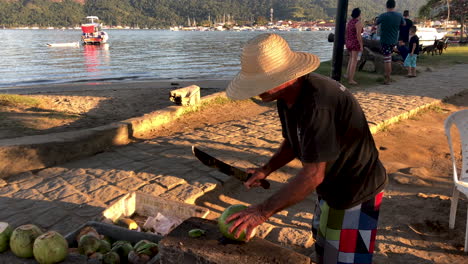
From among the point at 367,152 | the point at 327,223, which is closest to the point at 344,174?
the point at 367,152

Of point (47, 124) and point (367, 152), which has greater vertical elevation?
point (367, 152)

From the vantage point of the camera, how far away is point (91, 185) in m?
4.60

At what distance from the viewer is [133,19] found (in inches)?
6895

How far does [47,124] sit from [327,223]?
24.6ft

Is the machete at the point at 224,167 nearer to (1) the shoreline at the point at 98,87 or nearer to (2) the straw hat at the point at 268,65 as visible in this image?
(2) the straw hat at the point at 268,65

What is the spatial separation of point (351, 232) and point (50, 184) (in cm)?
405

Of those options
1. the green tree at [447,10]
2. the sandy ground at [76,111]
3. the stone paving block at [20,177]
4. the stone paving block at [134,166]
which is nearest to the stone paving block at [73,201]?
the stone paving block at [134,166]

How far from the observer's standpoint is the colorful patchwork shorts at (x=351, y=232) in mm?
2117

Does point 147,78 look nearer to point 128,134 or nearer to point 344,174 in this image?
point 128,134

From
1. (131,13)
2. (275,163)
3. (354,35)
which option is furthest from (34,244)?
(131,13)

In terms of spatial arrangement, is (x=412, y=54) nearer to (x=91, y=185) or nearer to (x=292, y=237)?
(x=292, y=237)

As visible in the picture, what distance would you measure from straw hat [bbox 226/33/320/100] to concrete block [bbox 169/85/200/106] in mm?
6506

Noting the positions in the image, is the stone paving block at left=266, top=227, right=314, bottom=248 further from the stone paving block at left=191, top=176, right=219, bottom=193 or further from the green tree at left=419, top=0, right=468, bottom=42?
the green tree at left=419, top=0, right=468, bottom=42

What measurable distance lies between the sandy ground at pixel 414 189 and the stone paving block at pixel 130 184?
94cm
